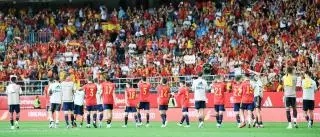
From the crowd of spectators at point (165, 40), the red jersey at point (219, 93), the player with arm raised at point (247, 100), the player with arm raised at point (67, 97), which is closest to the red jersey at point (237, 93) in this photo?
the player with arm raised at point (247, 100)

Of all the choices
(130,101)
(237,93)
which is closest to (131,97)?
(130,101)

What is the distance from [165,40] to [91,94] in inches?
620

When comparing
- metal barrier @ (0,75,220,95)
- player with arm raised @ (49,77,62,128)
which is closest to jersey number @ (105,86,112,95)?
player with arm raised @ (49,77,62,128)

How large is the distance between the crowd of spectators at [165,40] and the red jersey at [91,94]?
33.7 ft

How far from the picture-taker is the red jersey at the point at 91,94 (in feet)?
122

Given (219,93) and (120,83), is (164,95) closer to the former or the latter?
(219,93)

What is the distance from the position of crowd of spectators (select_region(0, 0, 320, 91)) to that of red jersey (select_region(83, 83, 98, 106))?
404 inches

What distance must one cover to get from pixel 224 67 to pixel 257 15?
5.64m

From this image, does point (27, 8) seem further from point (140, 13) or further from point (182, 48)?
point (182, 48)

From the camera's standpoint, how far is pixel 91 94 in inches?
1464

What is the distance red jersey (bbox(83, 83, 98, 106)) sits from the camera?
3712cm

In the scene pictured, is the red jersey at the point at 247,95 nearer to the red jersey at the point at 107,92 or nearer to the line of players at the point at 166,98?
the line of players at the point at 166,98

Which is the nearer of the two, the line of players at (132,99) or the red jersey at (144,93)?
the line of players at (132,99)

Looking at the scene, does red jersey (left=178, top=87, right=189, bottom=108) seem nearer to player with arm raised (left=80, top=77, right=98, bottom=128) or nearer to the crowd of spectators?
player with arm raised (left=80, top=77, right=98, bottom=128)
